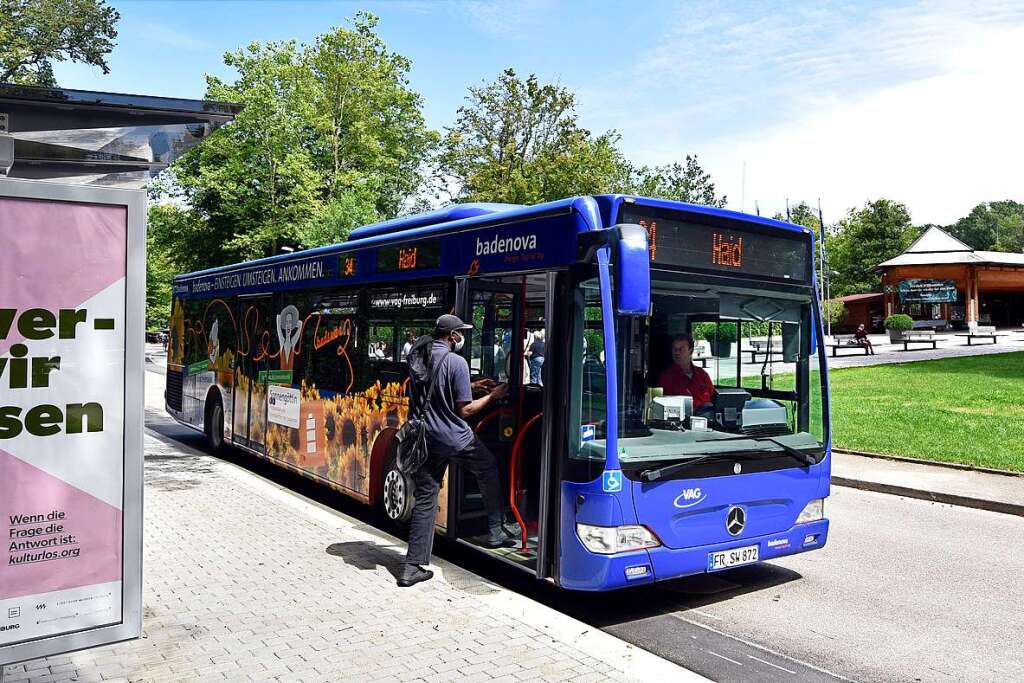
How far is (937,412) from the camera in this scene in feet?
57.5

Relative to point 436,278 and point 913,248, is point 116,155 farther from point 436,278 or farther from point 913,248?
point 913,248

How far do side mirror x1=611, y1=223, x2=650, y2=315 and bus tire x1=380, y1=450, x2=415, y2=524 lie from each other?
351 cm

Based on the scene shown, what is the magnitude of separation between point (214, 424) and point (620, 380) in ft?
32.3

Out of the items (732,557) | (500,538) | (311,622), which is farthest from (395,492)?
(732,557)

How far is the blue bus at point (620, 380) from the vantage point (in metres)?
5.55

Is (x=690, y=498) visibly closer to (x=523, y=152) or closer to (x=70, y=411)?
(x=70, y=411)

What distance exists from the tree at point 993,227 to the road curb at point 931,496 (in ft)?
328

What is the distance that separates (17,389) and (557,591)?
435 centimetres

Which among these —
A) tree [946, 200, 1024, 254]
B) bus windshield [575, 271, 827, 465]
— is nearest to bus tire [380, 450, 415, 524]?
bus windshield [575, 271, 827, 465]

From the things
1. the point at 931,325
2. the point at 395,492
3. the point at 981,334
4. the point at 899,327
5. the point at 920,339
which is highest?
the point at 931,325

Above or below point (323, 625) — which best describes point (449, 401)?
above

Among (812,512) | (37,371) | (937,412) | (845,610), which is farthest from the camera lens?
(937,412)

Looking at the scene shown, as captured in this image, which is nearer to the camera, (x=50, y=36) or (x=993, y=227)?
(x=50, y=36)

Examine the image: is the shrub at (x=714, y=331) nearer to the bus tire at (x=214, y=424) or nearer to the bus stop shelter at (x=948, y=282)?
the bus tire at (x=214, y=424)
